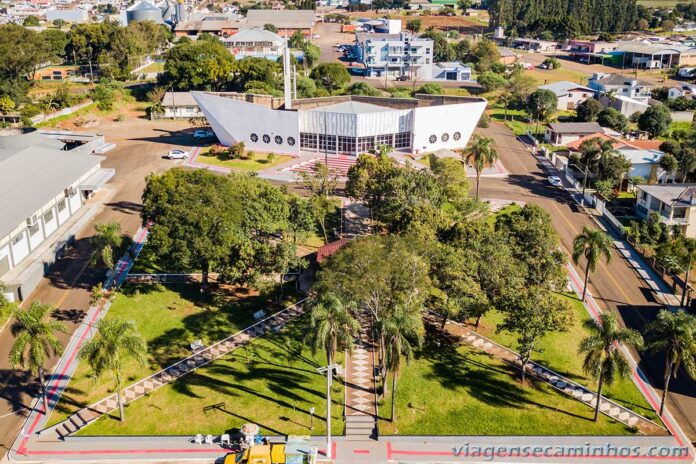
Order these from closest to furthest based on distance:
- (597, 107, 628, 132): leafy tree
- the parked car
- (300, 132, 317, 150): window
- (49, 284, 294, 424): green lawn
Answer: (49, 284, 294, 424): green lawn, (300, 132, 317, 150): window, the parked car, (597, 107, 628, 132): leafy tree

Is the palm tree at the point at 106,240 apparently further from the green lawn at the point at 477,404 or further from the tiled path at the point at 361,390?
the green lawn at the point at 477,404

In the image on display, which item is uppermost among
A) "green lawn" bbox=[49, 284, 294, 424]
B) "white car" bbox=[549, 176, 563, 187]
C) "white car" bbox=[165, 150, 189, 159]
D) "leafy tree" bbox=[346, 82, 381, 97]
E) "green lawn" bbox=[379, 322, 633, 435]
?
"leafy tree" bbox=[346, 82, 381, 97]

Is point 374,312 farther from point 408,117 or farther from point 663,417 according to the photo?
point 408,117

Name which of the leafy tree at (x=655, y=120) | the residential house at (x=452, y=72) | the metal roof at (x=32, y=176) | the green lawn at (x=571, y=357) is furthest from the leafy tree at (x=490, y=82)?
the green lawn at (x=571, y=357)

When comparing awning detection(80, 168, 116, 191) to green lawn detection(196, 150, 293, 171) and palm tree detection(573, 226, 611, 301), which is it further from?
palm tree detection(573, 226, 611, 301)

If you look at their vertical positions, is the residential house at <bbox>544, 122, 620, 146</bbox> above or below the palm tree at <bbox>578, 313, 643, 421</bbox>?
above

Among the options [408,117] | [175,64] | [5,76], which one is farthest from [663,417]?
[5,76]

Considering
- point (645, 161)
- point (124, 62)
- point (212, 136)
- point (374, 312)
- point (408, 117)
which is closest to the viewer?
point (374, 312)

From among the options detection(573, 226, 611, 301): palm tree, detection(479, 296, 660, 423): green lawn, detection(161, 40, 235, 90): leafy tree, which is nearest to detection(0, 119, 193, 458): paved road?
detection(161, 40, 235, 90): leafy tree
